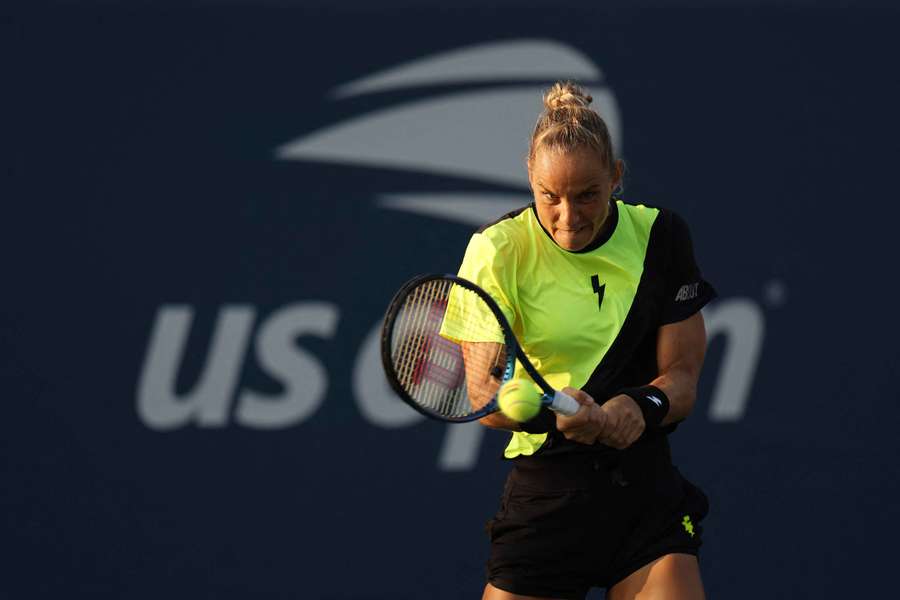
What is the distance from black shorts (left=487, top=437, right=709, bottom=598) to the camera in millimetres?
3428

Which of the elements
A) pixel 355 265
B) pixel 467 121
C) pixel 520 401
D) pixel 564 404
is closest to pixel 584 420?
pixel 564 404

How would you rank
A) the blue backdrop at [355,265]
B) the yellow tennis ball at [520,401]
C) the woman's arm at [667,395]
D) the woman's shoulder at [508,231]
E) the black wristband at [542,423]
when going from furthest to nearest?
1. the blue backdrop at [355,265]
2. the woman's shoulder at [508,231]
3. the black wristband at [542,423]
4. the woman's arm at [667,395]
5. the yellow tennis ball at [520,401]

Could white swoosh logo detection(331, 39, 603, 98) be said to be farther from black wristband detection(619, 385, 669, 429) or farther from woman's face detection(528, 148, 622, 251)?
black wristband detection(619, 385, 669, 429)

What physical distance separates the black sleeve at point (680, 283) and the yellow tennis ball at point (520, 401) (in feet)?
1.76

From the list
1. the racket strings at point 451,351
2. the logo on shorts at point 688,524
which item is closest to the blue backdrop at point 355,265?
the logo on shorts at point 688,524

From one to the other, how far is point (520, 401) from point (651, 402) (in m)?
0.40

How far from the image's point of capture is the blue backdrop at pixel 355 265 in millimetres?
5516

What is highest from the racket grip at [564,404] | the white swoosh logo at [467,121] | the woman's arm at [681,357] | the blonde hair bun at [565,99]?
the white swoosh logo at [467,121]

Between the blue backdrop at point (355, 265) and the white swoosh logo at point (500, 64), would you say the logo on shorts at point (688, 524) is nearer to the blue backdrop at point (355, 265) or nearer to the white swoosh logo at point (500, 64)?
the blue backdrop at point (355, 265)

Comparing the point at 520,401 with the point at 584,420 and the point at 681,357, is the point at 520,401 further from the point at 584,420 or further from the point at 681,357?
the point at 681,357

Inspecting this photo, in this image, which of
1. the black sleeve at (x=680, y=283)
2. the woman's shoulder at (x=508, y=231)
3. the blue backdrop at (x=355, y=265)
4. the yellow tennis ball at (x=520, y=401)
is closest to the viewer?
the yellow tennis ball at (x=520, y=401)

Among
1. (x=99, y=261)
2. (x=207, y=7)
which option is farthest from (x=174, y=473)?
(x=207, y=7)

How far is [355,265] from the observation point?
5598 mm

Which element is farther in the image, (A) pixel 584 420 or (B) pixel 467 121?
(B) pixel 467 121
